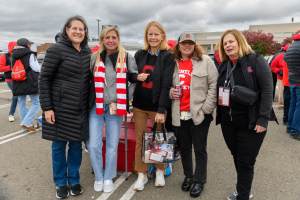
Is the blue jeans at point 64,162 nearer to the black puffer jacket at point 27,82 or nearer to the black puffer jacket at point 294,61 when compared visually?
the black puffer jacket at point 27,82

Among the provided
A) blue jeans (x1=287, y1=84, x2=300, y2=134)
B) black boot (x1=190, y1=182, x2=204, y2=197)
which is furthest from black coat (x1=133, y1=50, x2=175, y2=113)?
blue jeans (x1=287, y1=84, x2=300, y2=134)

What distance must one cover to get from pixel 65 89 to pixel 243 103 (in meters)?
1.89

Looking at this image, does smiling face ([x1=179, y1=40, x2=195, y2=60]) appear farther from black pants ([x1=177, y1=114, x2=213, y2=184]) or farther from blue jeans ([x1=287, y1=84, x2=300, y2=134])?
blue jeans ([x1=287, y1=84, x2=300, y2=134])

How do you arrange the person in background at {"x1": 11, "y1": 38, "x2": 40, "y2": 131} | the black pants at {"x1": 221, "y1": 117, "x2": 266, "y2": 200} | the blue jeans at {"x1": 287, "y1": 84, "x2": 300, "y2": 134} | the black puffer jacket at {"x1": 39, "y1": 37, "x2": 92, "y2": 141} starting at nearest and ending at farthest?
the black pants at {"x1": 221, "y1": 117, "x2": 266, "y2": 200}, the black puffer jacket at {"x1": 39, "y1": 37, "x2": 92, "y2": 141}, the blue jeans at {"x1": 287, "y1": 84, "x2": 300, "y2": 134}, the person in background at {"x1": 11, "y1": 38, "x2": 40, "y2": 131}

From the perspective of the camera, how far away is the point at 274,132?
188 inches

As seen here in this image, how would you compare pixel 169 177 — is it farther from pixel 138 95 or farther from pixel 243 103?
pixel 243 103

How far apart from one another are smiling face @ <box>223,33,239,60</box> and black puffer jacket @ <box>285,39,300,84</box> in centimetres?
274

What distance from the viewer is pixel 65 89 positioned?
7.68 feet

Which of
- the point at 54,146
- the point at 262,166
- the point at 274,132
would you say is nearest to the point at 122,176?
the point at 54,146

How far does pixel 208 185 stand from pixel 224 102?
1237mm

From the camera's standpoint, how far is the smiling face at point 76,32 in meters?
2.36

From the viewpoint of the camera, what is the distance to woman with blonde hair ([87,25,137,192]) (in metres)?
2.44

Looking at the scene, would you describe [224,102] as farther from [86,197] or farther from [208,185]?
[86,197]

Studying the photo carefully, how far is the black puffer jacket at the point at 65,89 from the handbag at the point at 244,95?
1637 millimetres
